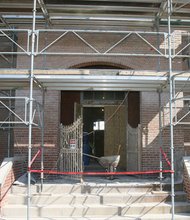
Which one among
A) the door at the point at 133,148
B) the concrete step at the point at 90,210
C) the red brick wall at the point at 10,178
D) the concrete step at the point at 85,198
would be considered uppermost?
the door at the point at 133,148

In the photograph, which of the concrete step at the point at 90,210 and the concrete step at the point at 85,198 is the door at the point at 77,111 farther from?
the concrete step at the point at 90,210

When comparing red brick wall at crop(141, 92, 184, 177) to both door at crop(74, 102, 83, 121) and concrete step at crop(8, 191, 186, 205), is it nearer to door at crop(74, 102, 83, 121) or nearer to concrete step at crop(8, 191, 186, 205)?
door at crop(74, 102, 83, 121)

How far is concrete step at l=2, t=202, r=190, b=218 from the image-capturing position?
7.86m

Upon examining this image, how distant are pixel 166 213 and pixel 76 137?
11.6ft

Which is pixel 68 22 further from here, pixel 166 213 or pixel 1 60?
pixel 166 213

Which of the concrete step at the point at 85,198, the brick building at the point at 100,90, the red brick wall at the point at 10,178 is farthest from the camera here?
the brick building at the point at 100,90

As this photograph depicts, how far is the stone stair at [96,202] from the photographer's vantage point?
7855mm

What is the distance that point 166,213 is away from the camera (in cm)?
808

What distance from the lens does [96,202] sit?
8.30 m

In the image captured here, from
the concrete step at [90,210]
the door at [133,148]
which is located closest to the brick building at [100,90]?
the door at [133,148]

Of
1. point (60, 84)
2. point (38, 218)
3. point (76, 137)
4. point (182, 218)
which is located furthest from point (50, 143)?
point (182, 218)

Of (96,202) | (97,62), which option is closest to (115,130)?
(97,62)

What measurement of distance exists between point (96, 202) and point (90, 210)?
0.42 meters

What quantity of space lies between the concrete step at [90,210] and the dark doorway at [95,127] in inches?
356
